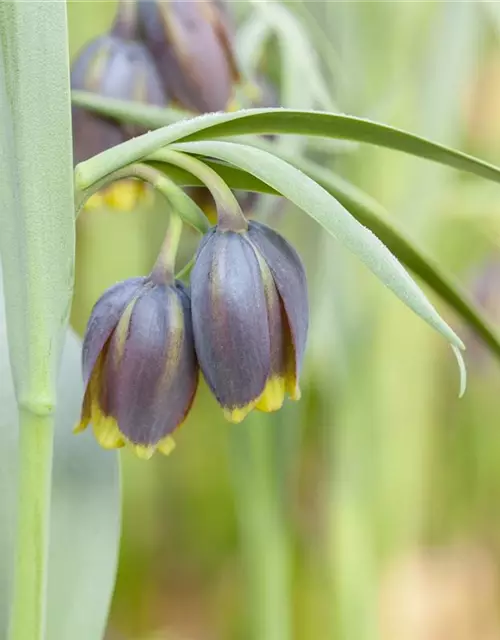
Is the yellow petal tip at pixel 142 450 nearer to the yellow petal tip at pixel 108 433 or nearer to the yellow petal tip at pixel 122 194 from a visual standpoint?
the yellow petal tip at pixel 108 433

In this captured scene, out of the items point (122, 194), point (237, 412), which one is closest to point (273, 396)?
point (237, 412)

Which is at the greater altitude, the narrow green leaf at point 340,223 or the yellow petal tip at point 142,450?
the narrow green leaf at point 340,223

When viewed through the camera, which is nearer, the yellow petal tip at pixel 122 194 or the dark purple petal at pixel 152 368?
the dark purple petal at pixel 152 368

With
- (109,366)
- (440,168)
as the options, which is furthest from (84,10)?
(109,366)

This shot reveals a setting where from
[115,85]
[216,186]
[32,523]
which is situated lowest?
[32,523]

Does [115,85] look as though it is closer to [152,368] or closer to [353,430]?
[152,368]

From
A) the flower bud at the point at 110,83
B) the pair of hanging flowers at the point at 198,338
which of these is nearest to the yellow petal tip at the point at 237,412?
the pair of hanging flowers at the point at 198,338
